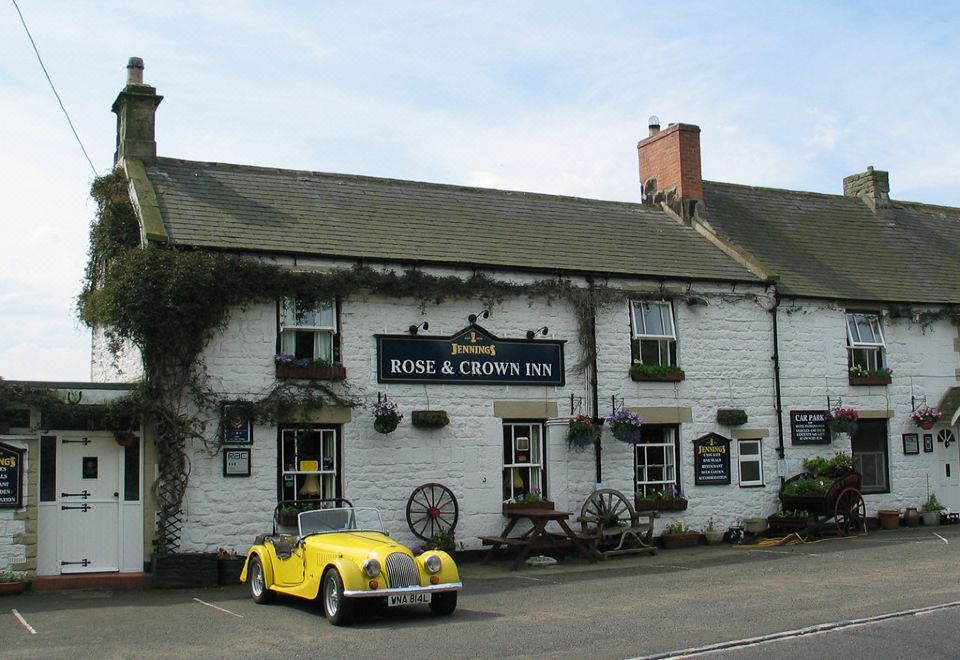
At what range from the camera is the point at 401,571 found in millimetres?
11789

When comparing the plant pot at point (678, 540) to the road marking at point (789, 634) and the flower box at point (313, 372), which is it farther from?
the road marking at point (789, 634)

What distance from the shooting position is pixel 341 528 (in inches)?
528

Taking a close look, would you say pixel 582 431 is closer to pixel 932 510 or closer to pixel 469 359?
pixel 469 359

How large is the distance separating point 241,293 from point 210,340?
870 mm

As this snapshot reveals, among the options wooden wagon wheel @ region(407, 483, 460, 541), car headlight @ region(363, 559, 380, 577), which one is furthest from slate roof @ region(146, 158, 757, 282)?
car headlight @ region(363, 559, 380, 577)

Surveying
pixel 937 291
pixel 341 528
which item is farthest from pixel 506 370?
pixel 937 291

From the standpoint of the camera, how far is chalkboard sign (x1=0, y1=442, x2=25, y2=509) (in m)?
15.0

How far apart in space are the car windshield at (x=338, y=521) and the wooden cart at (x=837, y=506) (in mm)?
9508

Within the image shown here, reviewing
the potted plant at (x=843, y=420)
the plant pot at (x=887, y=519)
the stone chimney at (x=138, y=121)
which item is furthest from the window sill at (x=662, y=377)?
the stone chimney at (x=138, y=121)

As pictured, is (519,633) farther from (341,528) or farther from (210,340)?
(210,340)

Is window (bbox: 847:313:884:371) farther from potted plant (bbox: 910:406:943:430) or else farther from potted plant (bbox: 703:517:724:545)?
potted plant (bbox: 703:517:724:545)

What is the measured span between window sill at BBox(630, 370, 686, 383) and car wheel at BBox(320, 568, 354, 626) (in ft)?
29.4

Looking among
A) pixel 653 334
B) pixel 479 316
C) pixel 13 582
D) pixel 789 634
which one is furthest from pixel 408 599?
pixel 653 334

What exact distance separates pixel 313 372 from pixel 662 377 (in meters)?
6.58
